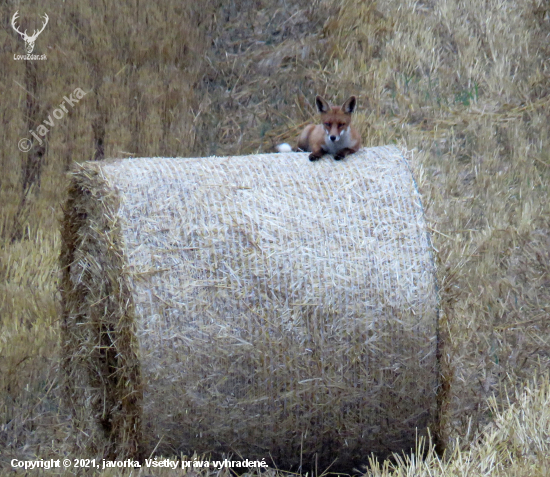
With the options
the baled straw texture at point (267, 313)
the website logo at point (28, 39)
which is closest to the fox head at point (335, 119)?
the baled straw texture at point (267, 313)

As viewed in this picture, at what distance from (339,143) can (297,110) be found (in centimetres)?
415

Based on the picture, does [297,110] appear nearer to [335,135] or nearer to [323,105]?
[323,105]

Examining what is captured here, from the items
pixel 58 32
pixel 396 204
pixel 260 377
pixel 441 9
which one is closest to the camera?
pixel 260 377

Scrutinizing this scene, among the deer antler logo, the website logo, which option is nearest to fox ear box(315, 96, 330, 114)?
the website logo

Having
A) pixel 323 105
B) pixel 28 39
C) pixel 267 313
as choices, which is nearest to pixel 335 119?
pixel 323 105

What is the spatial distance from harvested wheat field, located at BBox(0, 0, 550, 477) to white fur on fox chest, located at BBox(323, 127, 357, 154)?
195 cm

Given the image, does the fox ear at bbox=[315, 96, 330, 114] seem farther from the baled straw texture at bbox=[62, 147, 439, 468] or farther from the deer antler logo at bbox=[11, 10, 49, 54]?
the deer antler logo at bbox=[11, 10, 49, 54]

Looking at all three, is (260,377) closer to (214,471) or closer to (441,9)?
(214,471)

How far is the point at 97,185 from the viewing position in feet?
17.1

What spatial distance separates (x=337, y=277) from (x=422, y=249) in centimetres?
64

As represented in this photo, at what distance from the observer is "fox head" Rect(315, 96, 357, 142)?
5.69m

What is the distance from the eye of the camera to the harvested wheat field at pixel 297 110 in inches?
286

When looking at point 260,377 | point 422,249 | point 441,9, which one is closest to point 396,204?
point 422,249

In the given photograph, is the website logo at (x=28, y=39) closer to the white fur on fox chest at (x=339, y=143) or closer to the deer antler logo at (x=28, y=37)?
the deer antler logo at (x=28, y=37)
